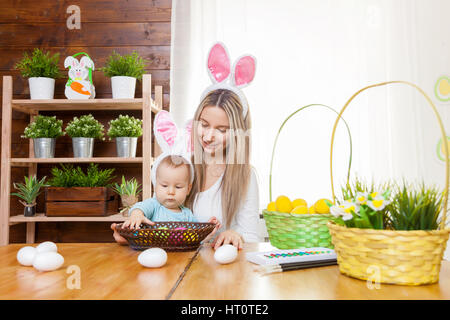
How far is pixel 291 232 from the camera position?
970 mm

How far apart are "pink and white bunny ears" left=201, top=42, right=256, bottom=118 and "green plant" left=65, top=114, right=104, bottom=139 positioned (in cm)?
99

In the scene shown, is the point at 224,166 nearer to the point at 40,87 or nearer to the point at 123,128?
the point at 123,128

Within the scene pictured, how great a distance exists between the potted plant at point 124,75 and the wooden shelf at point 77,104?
6 cm

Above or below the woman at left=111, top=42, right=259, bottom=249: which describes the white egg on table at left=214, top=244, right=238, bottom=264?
below

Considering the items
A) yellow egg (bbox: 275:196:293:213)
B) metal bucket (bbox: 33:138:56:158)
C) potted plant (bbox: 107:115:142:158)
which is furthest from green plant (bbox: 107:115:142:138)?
yellow egg (bbox: 275:196:293:213)

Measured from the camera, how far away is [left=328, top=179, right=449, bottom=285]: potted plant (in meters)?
0.67

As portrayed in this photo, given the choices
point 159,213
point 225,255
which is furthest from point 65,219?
point 225,255

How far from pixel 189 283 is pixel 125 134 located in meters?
1.57

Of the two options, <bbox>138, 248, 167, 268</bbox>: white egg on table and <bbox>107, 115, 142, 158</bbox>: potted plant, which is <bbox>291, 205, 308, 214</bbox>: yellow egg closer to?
<bbox>138, 248, 167, 268</bbox>: white egg on table

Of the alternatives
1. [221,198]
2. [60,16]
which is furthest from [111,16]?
[221,198]

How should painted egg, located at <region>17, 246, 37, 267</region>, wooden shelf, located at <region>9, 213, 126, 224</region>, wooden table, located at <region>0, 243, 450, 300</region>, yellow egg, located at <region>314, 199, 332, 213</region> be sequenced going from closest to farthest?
wooden table, located at <region>0, 243, 450, 300</region>
painted egg, located at <region>17, 246, 37, 267</region>
yellow egg, located at <region>314, 199, 332, 213</region>
wooden shelf, located at <region>9, 213, 126, 224</region>

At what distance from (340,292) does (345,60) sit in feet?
6.26

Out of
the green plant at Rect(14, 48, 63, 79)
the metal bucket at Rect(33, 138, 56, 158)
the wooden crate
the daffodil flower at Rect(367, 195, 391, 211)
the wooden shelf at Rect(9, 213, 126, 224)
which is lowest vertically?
the wooden shelf at Rect(9, 213, 126, 224)
